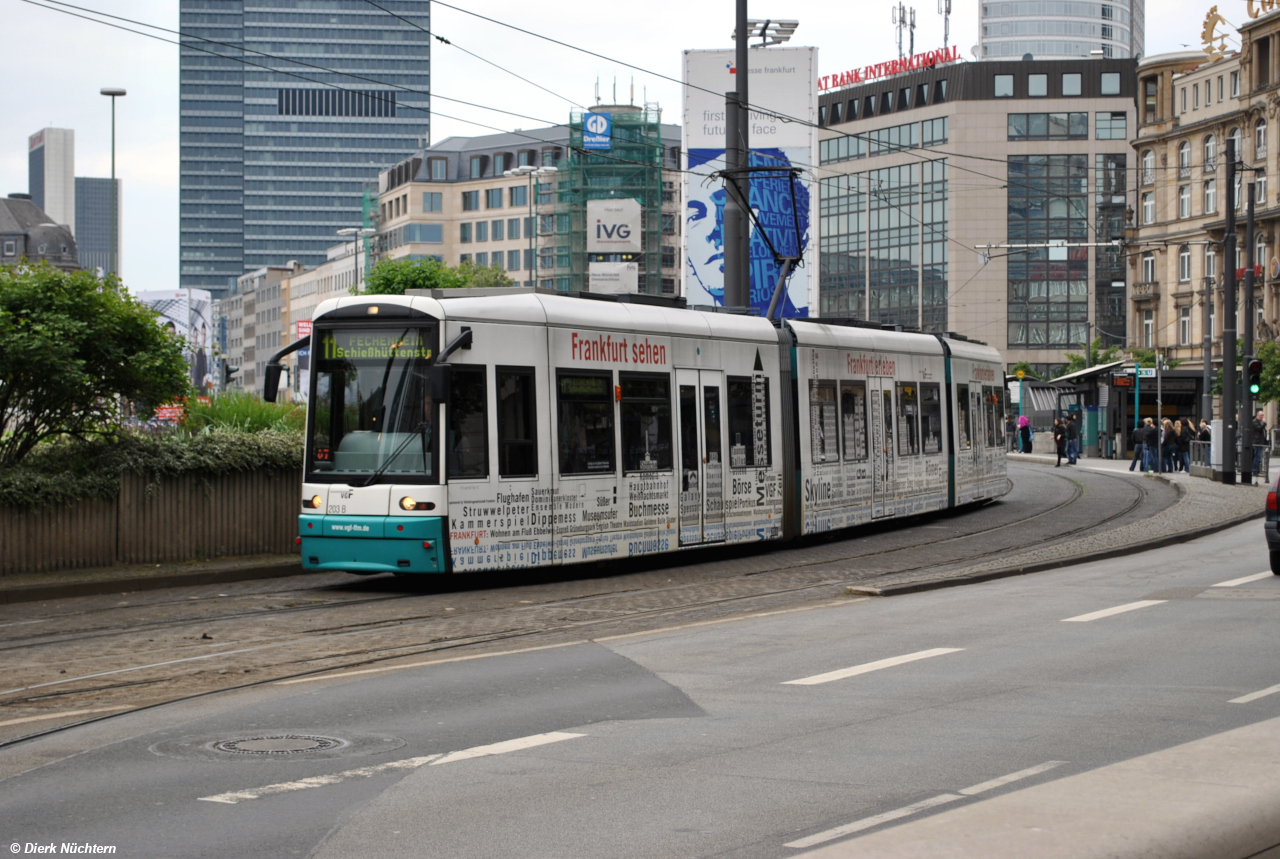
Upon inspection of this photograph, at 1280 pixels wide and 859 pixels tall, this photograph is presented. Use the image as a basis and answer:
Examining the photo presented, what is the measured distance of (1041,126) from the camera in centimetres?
10844

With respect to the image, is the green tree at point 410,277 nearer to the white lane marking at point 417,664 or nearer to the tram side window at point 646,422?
the tram side window at point 646,422

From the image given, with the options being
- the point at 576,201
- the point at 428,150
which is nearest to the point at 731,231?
the point at 576,201

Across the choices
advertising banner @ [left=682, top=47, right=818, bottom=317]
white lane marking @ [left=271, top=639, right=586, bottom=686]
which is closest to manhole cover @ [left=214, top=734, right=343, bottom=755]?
white lane marking @ [left=271, top=639, right=586, bottom=686]

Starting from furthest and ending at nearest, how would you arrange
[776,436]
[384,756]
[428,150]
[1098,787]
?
[428,150]
[776,436]
[384,756]
[1098,787]

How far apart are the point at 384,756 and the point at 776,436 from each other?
42.1 ft

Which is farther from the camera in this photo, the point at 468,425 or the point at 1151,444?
the point at 1151,444

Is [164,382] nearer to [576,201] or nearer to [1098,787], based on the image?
[1098,787]

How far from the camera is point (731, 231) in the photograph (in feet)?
80.5

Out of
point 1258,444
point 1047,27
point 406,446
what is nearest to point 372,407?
point 406,446

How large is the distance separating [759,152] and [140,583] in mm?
25844

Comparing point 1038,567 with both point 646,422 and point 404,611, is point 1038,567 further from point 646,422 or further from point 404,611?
point 404,611

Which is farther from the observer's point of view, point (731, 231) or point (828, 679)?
point (731, 231)

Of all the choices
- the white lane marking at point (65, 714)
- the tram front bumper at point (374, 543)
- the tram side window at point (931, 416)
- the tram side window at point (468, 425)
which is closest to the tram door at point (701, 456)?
the tram side window at point (468, 425)

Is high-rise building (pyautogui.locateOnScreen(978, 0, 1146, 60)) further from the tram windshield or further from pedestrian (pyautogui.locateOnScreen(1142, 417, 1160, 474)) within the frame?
the tram windshield
